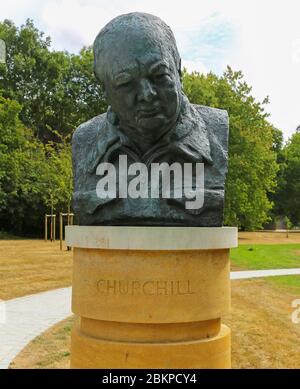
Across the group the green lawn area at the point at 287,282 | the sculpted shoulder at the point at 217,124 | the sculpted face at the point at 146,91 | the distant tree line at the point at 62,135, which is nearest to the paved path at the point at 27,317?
the sculpted face at the point at 146,91

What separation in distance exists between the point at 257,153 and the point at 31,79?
2003cm

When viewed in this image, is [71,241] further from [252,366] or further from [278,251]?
[278,251]

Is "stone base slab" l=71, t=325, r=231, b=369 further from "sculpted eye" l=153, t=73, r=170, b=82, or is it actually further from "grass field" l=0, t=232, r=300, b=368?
"sculpted eye" l=153, t=73, r=170, b=82

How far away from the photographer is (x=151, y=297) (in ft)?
14.3

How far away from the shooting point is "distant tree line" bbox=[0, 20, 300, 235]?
25938 millimetres

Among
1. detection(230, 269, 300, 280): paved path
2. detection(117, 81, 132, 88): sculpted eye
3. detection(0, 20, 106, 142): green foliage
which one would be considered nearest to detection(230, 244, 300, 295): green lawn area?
detection(230, 269, 300, 280): paved path

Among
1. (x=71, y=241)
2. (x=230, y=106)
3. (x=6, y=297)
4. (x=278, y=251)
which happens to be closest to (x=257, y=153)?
(x=230, y=106)

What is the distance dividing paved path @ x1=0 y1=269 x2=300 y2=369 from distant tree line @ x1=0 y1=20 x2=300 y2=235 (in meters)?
11.1

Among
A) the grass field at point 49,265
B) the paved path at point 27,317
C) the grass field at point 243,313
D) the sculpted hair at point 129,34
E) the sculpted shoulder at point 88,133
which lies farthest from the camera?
the grass field at point 49,265

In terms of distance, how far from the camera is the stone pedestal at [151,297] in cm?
435

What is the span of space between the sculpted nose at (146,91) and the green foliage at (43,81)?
3240 cm

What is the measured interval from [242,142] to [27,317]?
19.1m

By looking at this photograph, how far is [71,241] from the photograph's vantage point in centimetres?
486

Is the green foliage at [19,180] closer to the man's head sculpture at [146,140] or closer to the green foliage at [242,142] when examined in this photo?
the green foliage at [242,142]
